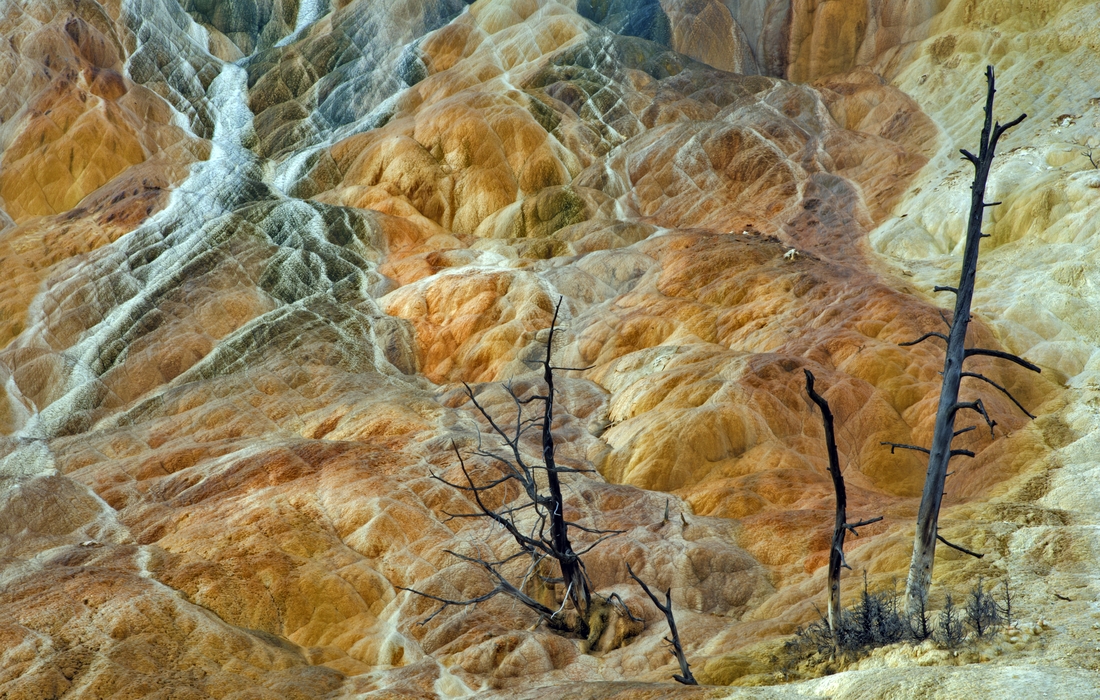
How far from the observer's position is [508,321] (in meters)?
33.3

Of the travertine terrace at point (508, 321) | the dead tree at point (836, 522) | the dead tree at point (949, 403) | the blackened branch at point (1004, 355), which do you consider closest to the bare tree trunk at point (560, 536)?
the travertine terrace at point (508, 321)

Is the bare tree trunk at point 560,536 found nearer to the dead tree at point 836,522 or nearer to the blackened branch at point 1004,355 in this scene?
the dead tree at point 836,522

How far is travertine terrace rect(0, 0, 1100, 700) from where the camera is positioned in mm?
16625

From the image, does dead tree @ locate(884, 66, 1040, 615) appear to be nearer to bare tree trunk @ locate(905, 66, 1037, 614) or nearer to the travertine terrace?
bare tree trunk @ locate(905, 66, 1037, 614)

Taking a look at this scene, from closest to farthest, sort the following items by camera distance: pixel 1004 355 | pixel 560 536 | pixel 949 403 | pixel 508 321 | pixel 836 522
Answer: pixel 836 522
pixel 949 403
pixel 1004 355
pixel 560 536
pixel 508 321

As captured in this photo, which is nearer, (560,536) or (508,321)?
(560,536)

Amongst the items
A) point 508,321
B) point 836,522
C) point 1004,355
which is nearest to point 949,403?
point 1004,355

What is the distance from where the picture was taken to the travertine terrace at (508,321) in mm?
16625

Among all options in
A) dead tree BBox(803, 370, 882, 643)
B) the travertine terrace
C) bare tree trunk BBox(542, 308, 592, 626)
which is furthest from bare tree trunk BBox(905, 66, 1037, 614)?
bare tree trunk BBox(542, 308, 592, 626)

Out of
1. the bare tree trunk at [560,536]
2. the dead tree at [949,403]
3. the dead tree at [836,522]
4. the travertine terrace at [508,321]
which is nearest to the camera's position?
the dead tree at [836,522]

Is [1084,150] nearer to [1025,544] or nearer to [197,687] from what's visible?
[1025,544]

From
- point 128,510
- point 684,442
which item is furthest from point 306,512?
point 684,442

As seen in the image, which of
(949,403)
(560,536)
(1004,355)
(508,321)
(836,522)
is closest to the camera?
(836,522)

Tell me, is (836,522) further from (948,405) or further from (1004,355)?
(1004,355)
